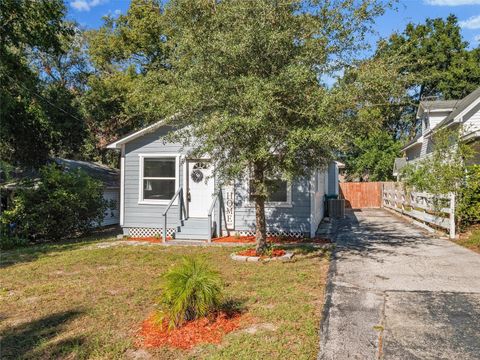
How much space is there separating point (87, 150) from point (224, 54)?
68.8 feet

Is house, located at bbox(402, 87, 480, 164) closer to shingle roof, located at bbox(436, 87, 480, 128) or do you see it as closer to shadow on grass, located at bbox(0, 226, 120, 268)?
shingle roof, located at bbox(436, 87, 480, 128)

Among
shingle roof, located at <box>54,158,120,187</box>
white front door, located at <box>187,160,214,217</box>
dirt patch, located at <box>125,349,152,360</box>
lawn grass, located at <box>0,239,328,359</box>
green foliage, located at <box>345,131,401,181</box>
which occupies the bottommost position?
dirt patch, located at <box>125,349,152,360</box>

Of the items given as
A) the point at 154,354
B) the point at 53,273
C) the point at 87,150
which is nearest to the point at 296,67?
the point at 154,354

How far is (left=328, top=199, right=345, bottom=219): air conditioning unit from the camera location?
17500 mm

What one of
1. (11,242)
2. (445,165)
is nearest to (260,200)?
(445,165)

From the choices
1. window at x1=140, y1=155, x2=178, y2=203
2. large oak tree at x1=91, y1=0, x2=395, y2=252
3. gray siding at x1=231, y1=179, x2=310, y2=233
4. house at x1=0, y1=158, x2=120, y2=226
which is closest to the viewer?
large oak tree at x1=91, y1=0, x2=395, y2=252

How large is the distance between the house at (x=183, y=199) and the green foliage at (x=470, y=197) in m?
4.02

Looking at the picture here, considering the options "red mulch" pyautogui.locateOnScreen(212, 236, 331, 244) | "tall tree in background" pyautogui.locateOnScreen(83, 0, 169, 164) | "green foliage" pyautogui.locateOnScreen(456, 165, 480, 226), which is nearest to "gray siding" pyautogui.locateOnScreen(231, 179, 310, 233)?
"red mulch" pyautogui.locateOnScreen(212, 236, 331, 244)

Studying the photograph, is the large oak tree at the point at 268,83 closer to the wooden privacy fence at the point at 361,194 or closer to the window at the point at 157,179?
the window at the point at 157,179

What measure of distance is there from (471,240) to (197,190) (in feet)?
25.2

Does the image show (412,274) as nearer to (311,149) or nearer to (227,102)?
(311,149)

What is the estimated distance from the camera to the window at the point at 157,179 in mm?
12422

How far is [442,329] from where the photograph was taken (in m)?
4.22

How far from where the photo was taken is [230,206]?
38.8 ft
